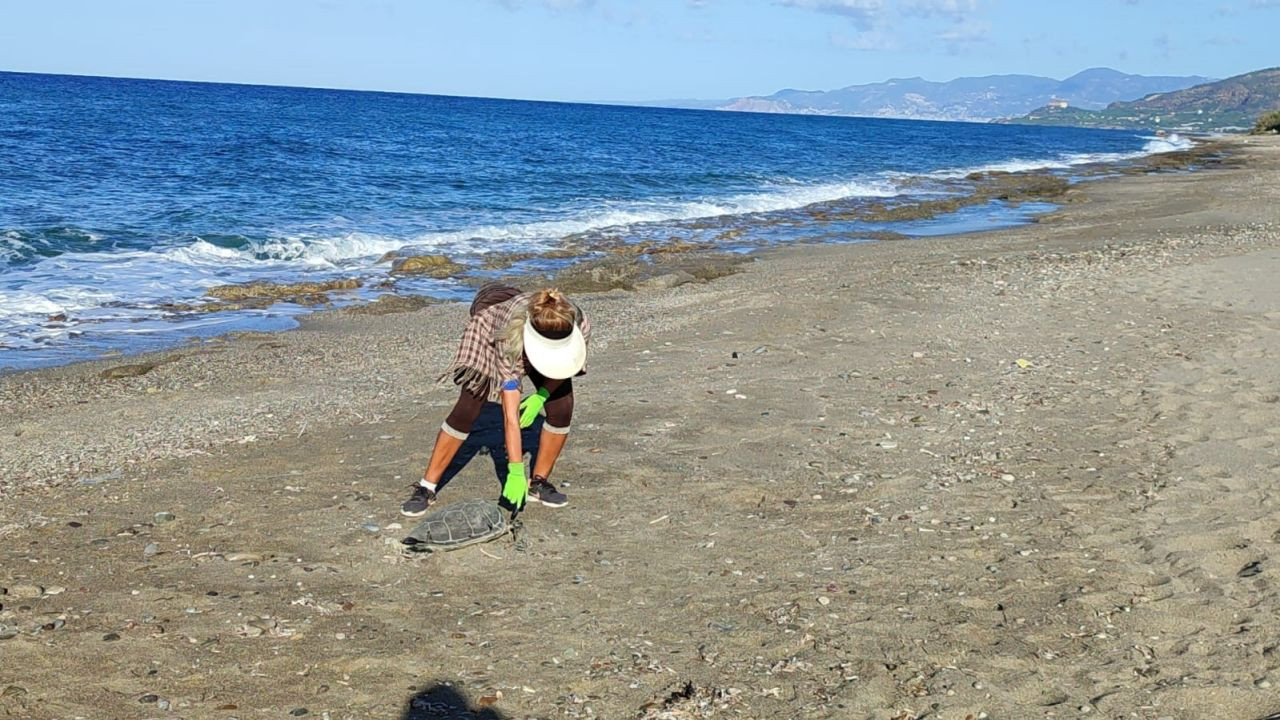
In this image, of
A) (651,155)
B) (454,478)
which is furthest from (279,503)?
(651,155)

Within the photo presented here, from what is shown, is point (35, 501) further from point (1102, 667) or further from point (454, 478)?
point (1102, 667)

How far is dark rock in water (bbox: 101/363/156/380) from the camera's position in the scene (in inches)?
357

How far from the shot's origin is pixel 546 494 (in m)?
5.76

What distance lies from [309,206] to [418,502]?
59.5 ft

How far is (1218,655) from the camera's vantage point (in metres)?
4.06

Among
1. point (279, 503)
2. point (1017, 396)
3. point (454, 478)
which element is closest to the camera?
point (279, 503)

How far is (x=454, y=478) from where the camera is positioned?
6.27 metres

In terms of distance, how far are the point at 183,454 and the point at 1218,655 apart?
18.5ft

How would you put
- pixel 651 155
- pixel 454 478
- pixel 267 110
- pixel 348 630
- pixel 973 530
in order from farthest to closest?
pixel 267 110
pixel 651 155
pixel 454 478
pixel 973 530
pixel 348 630

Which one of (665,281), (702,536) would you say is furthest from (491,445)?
(665,281)

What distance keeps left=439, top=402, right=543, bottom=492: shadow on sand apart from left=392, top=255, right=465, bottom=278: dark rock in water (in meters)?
8.52

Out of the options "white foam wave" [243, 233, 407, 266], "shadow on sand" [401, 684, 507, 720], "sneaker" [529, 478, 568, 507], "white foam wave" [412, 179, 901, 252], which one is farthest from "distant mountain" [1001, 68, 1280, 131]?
"shadow on sand" [401, 684, 507, 720]

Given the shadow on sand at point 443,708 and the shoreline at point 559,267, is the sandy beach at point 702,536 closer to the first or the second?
the shadow on sand at point 443,708

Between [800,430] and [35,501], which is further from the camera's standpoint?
[800,430]
